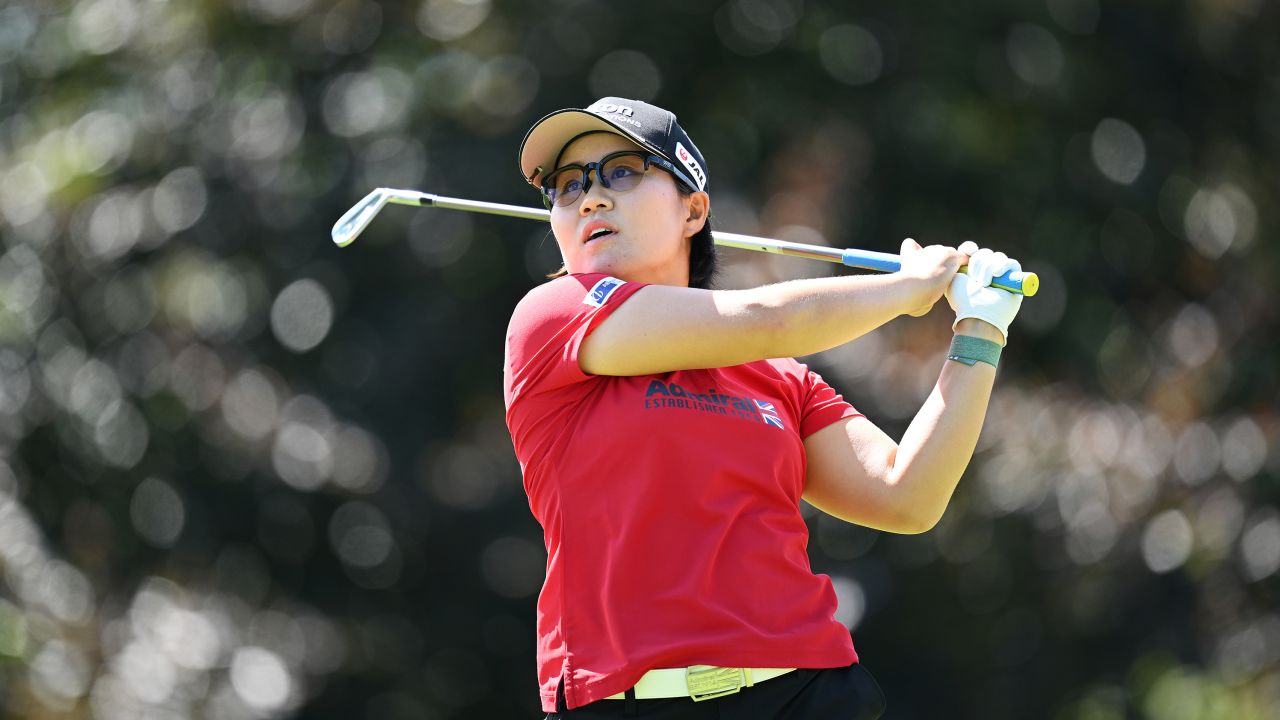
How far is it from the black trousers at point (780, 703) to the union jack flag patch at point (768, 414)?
395 mm

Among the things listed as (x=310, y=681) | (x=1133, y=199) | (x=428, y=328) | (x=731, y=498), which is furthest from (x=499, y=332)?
(x=731, y=498)

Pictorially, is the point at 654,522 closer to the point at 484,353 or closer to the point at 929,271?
the point at 929,271

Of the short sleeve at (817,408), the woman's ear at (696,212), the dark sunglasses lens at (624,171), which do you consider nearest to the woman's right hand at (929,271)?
the short sleeve at (817,408)

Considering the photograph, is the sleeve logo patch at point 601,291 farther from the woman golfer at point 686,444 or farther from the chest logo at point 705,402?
the chest logo at point 705,402

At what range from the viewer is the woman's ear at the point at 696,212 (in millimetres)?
2965

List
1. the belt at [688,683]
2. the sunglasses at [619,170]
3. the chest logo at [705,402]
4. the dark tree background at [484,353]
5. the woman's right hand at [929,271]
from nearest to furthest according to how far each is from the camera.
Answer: the belt at [688,683] < the chest logo at [705,402] < the woman's right hand at [929,271] < the sunglasses at [619,170] < the dark tree background at [484,353]

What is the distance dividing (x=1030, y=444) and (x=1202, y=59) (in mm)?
2563

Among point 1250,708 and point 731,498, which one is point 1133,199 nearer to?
point 1250,708

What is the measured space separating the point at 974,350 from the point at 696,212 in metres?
0.58

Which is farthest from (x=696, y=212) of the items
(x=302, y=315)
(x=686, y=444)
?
(x=302, y=315)

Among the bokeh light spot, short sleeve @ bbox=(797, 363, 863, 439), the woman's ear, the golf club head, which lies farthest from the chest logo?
the bokeh light spot

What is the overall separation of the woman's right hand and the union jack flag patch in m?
0.28

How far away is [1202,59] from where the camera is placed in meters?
9.65

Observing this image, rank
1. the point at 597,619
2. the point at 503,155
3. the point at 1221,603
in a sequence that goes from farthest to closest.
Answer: the point at 1221,603, the point at 503,155, the point at 597,619
